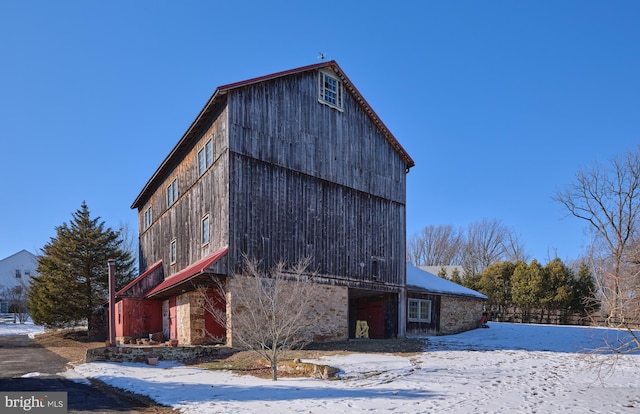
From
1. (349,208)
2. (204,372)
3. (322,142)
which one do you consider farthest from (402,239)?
(204,372)

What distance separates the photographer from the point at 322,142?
21.5 metres

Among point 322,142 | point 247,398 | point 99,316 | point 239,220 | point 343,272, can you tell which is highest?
point 322,142

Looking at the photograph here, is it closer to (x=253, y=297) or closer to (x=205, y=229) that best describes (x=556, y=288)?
(x=253, y=297)

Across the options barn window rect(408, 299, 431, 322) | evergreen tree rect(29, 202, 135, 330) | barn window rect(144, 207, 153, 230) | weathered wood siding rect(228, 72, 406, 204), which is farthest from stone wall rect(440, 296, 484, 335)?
evergreen tree rect(29, 202, 135, 330)

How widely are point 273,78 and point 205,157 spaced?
4386 millimetres

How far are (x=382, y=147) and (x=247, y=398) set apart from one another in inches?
635

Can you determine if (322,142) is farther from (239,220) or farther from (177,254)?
(177,254)

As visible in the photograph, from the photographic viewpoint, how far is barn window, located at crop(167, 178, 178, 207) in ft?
81.3

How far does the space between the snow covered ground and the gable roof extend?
9.74 metres

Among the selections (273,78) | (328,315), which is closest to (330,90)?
(273,78)

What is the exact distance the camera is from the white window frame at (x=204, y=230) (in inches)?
793

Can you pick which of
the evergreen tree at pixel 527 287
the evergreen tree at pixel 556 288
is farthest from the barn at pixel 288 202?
the evergreen tree at pixel 556 288

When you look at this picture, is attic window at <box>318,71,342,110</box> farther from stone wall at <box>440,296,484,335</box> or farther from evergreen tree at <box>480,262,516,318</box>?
evergreen tree at <box>480,262,516,318</box>

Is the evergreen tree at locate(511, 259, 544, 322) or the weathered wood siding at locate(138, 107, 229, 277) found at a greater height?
the weathered wood siding at locate(138, 107, 229, 277)
